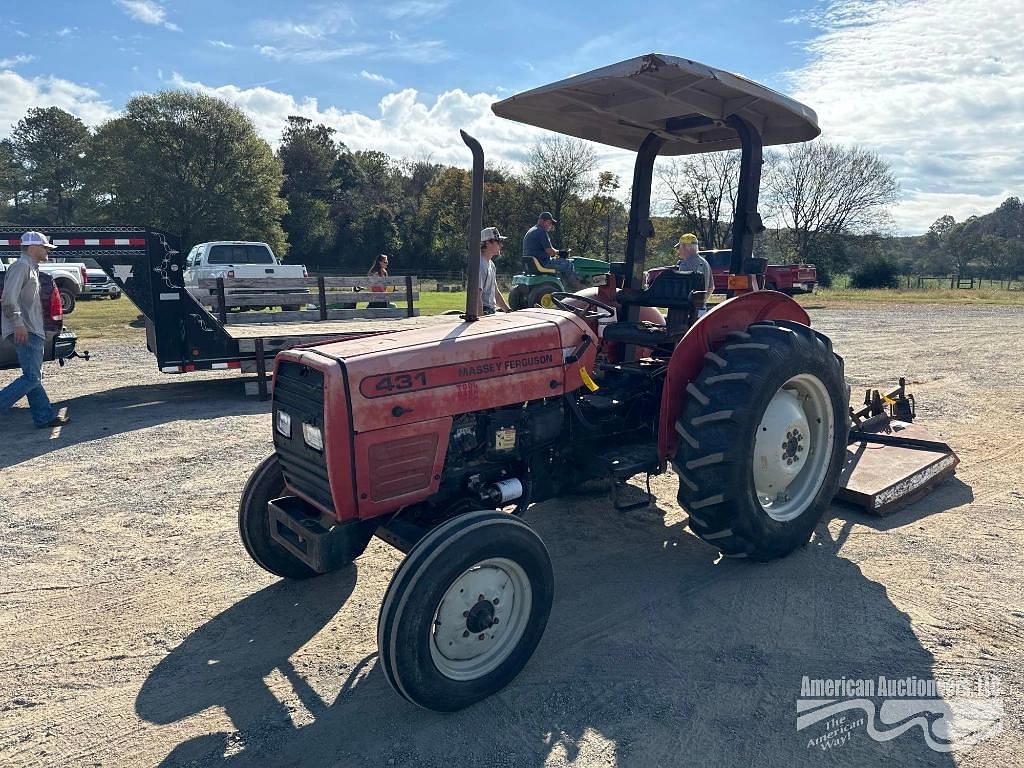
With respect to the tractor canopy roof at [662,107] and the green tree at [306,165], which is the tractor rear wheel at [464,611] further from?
the green tree at [306,165]

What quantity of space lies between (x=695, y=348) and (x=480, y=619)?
185 cm

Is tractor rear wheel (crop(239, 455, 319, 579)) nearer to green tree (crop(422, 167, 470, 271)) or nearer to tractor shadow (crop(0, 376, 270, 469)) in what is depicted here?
tractor shadow (crop(0, 376, 270, 469))

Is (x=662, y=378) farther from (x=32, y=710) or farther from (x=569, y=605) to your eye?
(x=32, y=710)

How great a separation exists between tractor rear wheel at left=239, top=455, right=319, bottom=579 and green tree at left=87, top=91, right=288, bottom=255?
32714 millimetres

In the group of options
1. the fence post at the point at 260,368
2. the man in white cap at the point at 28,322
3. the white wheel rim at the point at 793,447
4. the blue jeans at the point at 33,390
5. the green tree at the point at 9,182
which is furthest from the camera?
the green tree at the point at 9,182

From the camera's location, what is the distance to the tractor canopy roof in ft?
11.0

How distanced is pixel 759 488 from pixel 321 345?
2452 mm

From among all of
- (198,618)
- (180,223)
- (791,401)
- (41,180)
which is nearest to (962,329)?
(791,401)

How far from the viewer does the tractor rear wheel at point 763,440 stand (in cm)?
340

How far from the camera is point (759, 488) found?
3.83 metres

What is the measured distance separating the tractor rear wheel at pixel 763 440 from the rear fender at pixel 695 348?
87 millimetres

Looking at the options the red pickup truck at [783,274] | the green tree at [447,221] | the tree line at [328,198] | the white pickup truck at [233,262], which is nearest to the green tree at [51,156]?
the tree line at [328,198]

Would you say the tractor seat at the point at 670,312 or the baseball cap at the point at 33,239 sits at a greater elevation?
the baseball cap at the point at 33,239

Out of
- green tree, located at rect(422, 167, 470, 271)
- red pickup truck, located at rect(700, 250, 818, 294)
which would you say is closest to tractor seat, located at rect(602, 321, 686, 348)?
red pickup truck, located at rect(700, 250, 818, 294)
